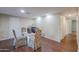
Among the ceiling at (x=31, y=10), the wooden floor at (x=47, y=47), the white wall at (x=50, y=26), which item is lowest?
the wooden floor at (x=47, y=47)

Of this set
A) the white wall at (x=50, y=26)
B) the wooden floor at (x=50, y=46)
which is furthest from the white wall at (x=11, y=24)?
the wooden floor at (x=50, y=46)

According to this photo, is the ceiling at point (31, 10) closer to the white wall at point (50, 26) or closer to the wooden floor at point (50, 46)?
A: the white wall at point (50, 26)

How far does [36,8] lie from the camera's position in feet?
5.95

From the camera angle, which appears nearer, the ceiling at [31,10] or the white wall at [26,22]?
the ceiling at [31,10]

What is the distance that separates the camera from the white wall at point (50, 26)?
1931mm

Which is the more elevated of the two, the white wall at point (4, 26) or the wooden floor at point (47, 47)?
the white wall at point (4, 26)


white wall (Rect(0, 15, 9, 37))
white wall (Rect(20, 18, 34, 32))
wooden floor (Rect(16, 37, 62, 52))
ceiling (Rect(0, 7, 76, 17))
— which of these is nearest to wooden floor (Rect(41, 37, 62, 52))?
wooden floor (Rect(16, 37, 62, 52))

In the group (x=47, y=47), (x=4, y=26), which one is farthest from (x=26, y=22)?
(x=47, y=47)

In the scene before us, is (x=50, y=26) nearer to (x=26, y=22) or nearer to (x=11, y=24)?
(x=26, y=22)

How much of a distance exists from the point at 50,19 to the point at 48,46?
0.59 m

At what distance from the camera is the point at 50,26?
77.2 inches
